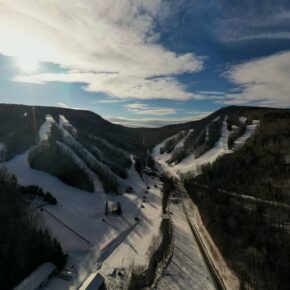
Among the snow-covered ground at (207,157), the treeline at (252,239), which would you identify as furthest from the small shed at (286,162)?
the snow-covered ground at (207,157)

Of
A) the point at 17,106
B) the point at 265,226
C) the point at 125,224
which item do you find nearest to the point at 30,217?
the point at 125,224

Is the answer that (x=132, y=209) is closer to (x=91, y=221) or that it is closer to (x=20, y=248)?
(x=91, y=221)

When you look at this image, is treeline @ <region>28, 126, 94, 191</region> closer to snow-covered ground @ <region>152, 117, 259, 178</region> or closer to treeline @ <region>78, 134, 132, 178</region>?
treeline @ <region>78, 134, 132, 178</region>

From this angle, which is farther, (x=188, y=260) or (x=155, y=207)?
(x=155, y=207)

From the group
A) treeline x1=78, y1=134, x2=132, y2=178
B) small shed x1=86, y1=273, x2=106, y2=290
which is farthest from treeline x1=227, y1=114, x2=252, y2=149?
small shed x1=86, y1=273, x2=106, y2=290

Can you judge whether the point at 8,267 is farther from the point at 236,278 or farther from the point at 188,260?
the point at 236,278
